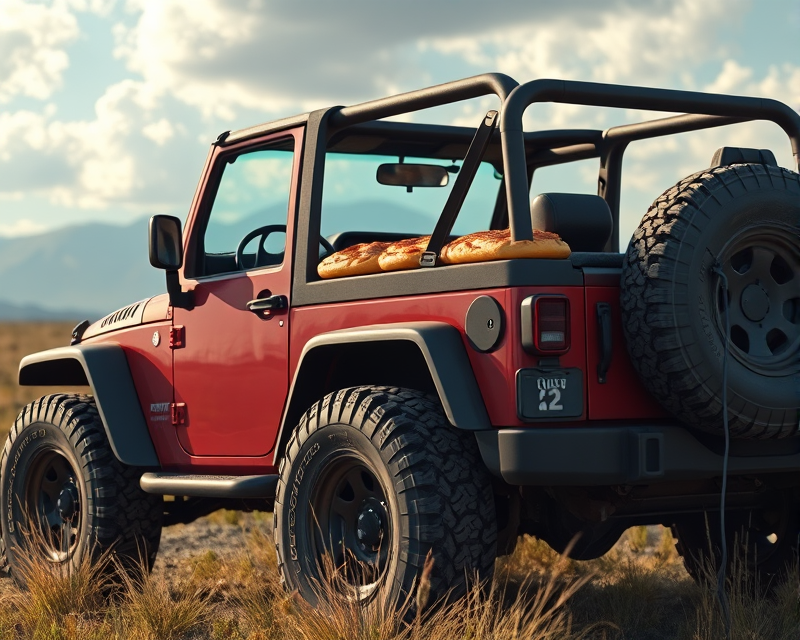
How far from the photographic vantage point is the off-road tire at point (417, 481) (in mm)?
4082

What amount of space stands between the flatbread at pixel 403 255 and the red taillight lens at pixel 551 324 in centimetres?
70

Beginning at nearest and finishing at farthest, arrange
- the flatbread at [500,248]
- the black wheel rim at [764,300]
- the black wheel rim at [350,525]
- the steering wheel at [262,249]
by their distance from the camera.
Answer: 1. the flatbread at [500,248]
2. the black wheel rim at [764,300]
3. the black wheel rim at [350,525]
4. the steering wheel at [262,249]

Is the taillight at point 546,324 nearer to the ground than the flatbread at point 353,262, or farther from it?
nearer to the ground

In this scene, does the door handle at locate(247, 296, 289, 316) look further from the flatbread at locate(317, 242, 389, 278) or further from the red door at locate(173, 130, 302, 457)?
the flatbread at locate(317, 242, 389, 278)

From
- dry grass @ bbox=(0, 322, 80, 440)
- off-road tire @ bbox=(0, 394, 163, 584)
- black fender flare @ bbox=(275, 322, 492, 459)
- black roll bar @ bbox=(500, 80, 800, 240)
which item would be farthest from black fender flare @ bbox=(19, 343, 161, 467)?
dry grass @ bbox=(0, 322, 80, 440)

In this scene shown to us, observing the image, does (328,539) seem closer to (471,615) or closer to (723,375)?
(471,615)

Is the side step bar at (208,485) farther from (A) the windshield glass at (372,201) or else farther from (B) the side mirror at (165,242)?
(A) the windshield glass at (372,201)

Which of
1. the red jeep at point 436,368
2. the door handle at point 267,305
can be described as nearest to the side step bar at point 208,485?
the red jeep at point 436,368

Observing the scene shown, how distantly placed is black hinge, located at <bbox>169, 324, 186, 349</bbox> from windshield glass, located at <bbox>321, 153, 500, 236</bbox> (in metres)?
0.88

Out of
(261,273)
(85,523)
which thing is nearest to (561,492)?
(261,273)

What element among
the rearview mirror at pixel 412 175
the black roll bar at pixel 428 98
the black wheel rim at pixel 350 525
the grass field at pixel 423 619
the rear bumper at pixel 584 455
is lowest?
the grass field at pixel 423 619

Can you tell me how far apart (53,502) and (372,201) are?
91.7 inches

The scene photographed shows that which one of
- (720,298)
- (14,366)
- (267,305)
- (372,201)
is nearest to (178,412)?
(267,305)

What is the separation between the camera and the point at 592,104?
14.8ft
